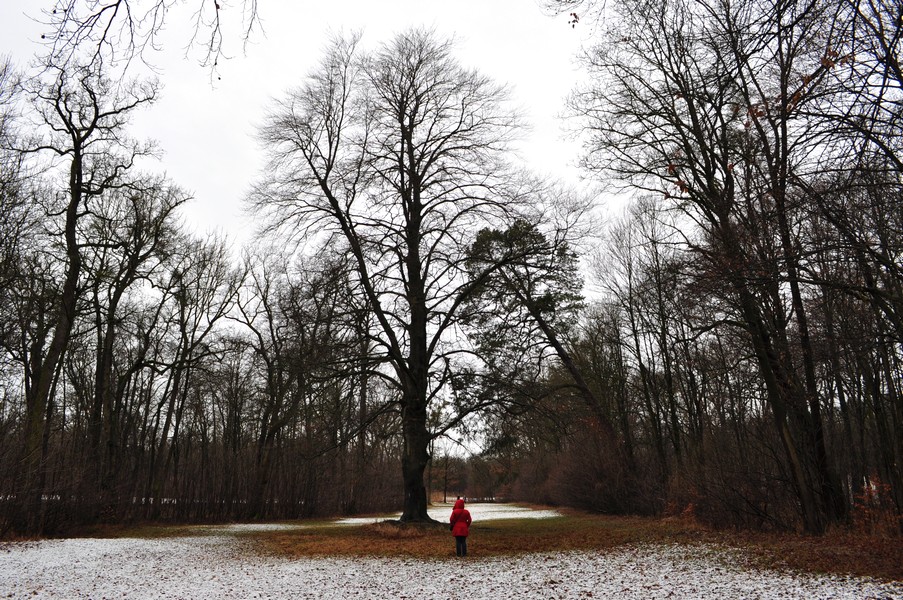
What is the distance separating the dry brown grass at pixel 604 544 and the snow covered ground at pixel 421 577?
59 centimetres

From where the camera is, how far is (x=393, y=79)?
62.6 feet

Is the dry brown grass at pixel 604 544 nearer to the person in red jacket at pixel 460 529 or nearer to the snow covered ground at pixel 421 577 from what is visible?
the person in red jacket at pixel 460 529

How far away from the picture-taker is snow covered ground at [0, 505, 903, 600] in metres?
7.64

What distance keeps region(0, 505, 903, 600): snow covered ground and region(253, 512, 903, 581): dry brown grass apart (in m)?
0.59

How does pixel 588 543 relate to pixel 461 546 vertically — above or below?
below

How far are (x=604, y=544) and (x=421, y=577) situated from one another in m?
5.43

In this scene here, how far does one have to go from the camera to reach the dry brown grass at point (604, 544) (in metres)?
8.54

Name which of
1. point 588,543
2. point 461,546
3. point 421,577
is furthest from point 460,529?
point 588,543

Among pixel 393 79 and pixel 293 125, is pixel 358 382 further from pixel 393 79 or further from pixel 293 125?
pixel 393 79

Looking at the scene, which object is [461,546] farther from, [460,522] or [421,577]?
[421,577]

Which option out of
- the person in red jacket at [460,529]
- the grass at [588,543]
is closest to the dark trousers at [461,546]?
the person in red jacket at [460,529]

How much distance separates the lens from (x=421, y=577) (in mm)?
9461

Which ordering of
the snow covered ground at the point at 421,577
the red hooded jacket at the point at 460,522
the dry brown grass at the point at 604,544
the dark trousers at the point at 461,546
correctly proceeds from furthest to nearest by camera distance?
the dark trousers at the point at 461,546, the red hooded jacket at the point at 460,522, the dry brown grass at the point at 604,544, the snow covered ground at the point at 421,577

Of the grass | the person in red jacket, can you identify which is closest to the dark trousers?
the person in red jacket
